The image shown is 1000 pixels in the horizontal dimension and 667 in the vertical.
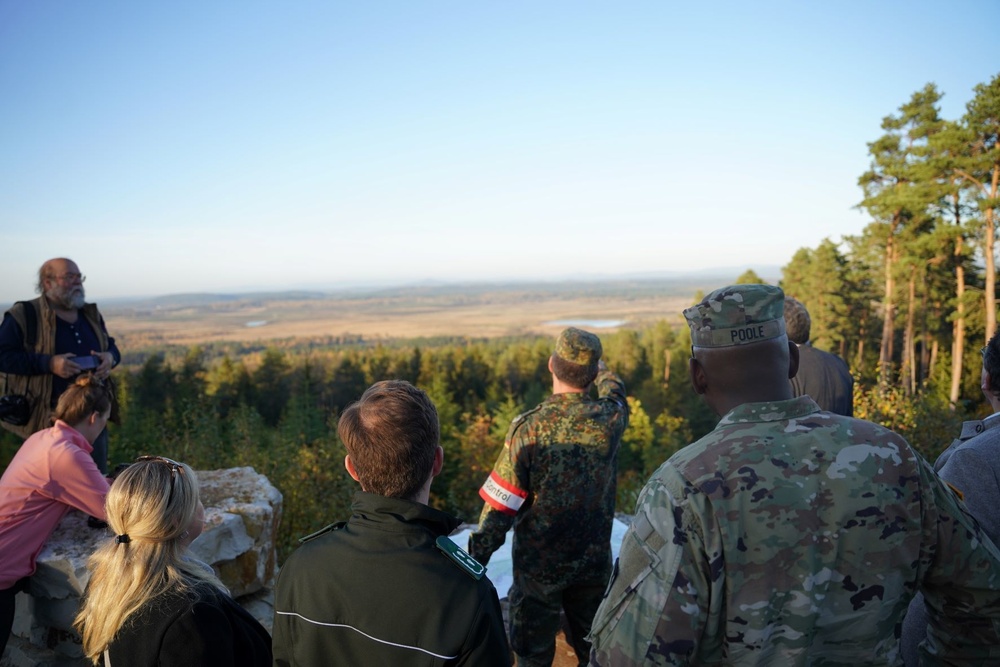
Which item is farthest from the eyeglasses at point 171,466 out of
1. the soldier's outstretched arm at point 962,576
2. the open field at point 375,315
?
the open field at point 375,315

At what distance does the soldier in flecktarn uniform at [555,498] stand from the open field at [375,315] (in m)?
74.2

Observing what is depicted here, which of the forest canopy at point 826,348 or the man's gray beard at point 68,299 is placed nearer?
the man's gray beard at point 68,299

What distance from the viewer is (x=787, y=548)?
1.46m

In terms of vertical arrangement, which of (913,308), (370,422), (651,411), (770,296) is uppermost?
(770,296)

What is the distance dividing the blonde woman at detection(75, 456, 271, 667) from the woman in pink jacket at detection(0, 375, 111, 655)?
1.37m

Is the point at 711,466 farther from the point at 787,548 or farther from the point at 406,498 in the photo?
the point at 406,498

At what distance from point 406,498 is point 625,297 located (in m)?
175

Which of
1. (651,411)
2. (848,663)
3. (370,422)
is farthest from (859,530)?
(651,411)

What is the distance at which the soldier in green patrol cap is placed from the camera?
145cm

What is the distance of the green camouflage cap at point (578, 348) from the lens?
3.23m

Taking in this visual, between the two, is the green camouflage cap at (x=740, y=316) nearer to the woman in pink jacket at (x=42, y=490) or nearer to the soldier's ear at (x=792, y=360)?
the soldier's ear at (x=792, y=360)

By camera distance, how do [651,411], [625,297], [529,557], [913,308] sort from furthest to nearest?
[625,297] → [651,411] → [913,308] → [529,557]

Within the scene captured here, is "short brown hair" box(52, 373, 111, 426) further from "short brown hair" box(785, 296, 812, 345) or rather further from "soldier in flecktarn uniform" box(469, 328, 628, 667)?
"short brown hair" box(785, 296, 812, 345)

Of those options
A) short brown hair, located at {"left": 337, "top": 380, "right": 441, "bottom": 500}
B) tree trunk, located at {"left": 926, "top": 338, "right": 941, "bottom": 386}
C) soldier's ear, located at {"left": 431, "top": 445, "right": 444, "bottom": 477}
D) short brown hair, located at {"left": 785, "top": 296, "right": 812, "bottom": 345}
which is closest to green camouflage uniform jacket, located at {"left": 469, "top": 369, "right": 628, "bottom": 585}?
soldier's ear, located at {"left": 431, "top": 445, "right": 444, "bottom": 477}
